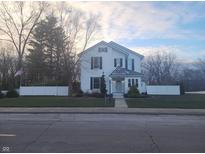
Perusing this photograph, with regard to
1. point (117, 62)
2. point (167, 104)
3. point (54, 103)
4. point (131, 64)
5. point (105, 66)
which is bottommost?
point (167, 104)

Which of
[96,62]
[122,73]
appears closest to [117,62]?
[122,73]

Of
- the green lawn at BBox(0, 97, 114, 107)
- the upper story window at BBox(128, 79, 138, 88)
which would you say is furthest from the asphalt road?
the upper story window at BBox(128, 79, 138, 88)

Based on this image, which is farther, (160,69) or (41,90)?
(160,69)

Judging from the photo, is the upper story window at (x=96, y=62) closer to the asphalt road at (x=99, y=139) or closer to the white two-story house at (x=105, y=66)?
the white two-story house at (x=105, y=66)

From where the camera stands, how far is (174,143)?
385 inches

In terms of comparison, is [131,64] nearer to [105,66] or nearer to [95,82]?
[105,66]

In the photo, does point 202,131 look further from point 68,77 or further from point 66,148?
point 68,77

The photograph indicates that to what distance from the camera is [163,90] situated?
48062 millimetres

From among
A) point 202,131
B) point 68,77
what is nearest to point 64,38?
point 68,77

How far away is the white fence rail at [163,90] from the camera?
4781 cm

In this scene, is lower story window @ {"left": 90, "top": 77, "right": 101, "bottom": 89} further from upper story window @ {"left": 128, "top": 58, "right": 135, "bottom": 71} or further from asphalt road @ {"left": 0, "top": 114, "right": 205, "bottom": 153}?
asphalt road @ {"left": 0, "top": 114, "right": 205, "bottom": 153}

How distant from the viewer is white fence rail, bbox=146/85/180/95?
47812mm

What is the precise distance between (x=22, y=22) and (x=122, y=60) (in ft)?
60.9

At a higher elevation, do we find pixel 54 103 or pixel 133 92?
pixel 133 92
